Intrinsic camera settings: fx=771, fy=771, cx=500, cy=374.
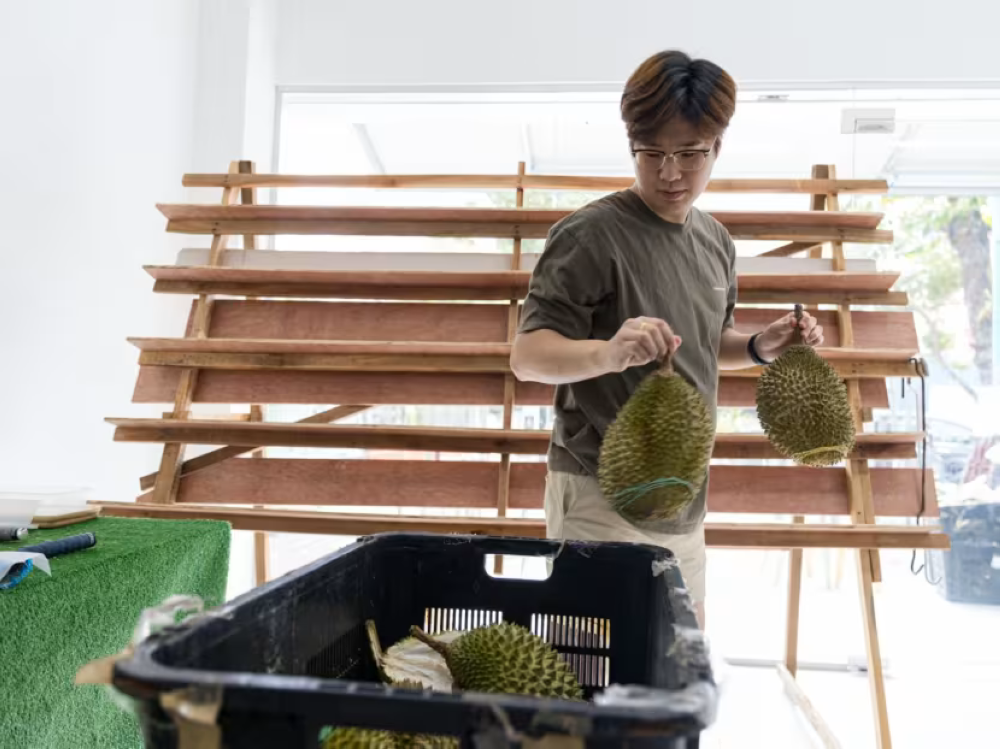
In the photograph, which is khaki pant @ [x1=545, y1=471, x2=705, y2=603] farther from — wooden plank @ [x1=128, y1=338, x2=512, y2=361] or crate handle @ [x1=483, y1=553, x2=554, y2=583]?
wooden plank @ [x1=128, y1=338, x2=512, y2=361]

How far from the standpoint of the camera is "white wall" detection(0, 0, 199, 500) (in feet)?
6.88

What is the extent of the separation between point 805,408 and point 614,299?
350 millimetres

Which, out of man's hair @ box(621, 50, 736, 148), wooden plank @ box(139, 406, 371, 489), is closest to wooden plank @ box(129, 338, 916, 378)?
wooden plank @ box(139, 406, 371, 489)

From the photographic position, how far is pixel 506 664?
0.77 meters

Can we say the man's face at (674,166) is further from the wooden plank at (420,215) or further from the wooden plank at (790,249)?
the wooden plank at (790,249)

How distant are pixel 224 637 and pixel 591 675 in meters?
0.46

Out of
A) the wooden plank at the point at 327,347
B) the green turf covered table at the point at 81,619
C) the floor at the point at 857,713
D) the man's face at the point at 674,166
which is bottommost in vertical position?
the floor at the point at 857,713

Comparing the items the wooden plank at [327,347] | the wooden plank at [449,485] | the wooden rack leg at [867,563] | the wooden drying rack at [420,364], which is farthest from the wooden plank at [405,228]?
the wooden plank at [449,485]

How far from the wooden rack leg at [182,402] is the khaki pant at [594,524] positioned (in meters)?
1.50

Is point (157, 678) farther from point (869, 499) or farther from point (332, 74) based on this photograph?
point (332, 74)

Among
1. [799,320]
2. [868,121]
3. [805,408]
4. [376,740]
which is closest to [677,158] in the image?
[799,320]

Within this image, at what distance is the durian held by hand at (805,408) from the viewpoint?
123cm

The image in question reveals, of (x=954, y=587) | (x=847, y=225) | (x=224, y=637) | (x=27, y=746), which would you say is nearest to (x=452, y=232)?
(x=847, y=225)

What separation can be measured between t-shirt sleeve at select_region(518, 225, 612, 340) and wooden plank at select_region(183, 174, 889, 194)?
1481mm
